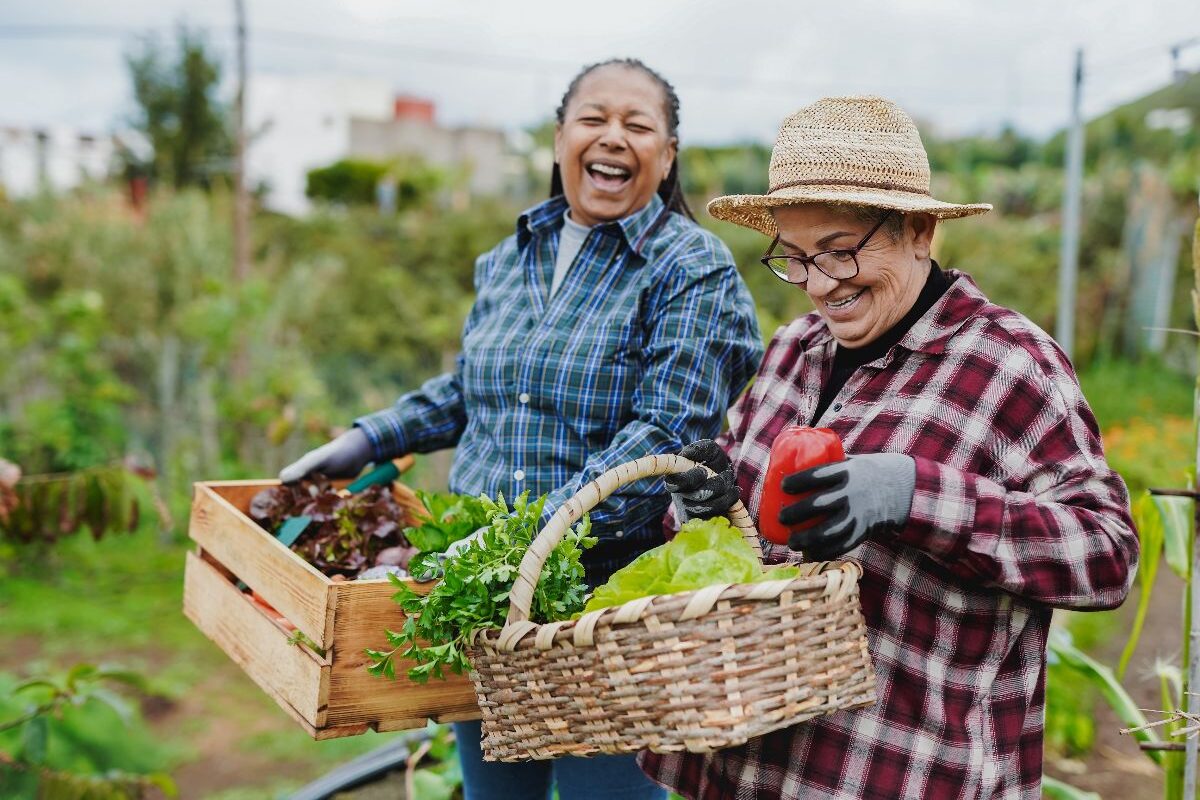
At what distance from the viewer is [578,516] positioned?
5.20 ft

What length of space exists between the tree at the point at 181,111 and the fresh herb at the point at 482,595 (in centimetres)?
1393

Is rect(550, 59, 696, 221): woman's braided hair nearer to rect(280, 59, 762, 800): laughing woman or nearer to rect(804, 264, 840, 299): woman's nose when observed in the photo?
rect(280, 59, 762, 800): laughing woman

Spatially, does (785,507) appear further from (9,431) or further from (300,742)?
(9,431)

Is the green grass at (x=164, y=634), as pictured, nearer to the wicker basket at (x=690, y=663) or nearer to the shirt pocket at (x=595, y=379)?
the shirt pocket at (x=595, y=379)

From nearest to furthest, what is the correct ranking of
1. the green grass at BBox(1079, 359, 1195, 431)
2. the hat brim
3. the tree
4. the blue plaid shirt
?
the hat brim → the blue plaid shirt → the green grass at BBox(1079, 359, 1195, 431) → the tree

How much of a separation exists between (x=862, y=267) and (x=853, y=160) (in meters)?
0.17

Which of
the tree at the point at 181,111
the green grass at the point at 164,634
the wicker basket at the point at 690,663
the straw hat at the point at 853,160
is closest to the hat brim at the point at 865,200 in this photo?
the straw hat at the point at 853,160

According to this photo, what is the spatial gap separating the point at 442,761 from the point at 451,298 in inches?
328

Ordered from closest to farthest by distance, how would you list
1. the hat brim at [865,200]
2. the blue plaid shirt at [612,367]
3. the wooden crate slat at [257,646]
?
the hat brim at [865,200] < the wooden crate slat at [257,646] < the blue plaid shirt at [612,367]

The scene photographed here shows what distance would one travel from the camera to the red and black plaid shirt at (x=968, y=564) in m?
1.45

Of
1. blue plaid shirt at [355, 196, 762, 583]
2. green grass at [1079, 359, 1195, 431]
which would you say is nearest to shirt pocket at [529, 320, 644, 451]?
blue plaid shirt at [355, 196, 762, 583]

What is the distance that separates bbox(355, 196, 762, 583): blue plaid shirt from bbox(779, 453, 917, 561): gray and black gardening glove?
1.77 ft

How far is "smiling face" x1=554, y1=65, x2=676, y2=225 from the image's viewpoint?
7.28 ft

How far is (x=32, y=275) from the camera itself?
27.7 ft
